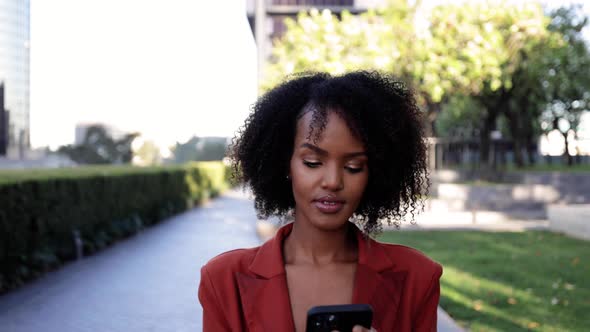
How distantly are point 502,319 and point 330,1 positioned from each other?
5007 cm

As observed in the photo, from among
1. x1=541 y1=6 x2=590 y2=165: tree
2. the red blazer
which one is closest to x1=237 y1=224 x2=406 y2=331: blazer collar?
the red blazer

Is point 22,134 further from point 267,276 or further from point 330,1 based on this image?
point 267,276

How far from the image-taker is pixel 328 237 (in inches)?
81.3

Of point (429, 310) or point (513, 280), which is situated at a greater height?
point (429, 310)

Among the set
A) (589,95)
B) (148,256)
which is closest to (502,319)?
(148,256)

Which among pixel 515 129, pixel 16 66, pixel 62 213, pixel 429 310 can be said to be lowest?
pixel 62 213

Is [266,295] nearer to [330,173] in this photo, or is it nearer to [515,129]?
[330,173]

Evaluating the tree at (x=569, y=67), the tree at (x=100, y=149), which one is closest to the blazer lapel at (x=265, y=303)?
the tree at (x=569, y=67)

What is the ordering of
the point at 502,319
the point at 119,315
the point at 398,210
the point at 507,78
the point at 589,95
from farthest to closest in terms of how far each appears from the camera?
the point at 589,95 → the point at 507,78 → the point at 119,315 → the point at 502,319 → the point at 398,210

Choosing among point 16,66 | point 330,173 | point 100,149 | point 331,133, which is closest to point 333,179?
point 330,173

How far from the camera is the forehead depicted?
1.91 m

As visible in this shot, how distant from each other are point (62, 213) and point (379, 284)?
31.3ft

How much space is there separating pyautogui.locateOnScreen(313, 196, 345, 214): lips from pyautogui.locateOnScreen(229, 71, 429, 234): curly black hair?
0.61 feet

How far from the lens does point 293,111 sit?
2.12m
